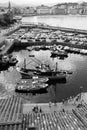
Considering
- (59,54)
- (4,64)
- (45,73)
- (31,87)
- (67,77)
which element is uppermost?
(31,87)

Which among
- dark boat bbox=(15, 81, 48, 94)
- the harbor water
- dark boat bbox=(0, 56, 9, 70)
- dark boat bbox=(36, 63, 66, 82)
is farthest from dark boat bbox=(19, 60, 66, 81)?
dark boat bbox=(0, 56, 9, 70)

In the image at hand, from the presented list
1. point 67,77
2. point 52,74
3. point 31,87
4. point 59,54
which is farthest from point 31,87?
point 59,54

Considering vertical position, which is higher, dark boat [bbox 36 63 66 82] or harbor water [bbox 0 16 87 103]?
dark boat [bbox 36 63 66 82]

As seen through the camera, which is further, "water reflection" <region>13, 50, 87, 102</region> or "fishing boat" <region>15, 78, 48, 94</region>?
"fishing boat" <region>15, 78, 48, 94</region>

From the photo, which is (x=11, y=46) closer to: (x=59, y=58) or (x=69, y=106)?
(x=59, y=58)

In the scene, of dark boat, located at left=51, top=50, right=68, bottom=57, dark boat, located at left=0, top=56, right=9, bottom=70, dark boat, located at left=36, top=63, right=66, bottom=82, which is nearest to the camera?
dark boat, located at left=36, top=63, right=66, bottom=82

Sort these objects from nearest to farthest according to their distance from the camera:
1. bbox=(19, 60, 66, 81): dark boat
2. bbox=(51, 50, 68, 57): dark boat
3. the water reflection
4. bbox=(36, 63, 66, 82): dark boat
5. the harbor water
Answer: the harbor water
the water reflection
bbox=(36, 63, 66, 82): dark boat
bbox=(19, 60, 66, 81): dark boat
bbox=(51, 50, 68, 57): dark boat

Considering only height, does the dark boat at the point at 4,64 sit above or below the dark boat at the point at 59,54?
above

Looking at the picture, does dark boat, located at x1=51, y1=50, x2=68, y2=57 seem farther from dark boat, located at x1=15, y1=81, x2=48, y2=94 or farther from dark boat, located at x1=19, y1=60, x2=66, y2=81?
dark boat, located at x1=15, y1=81, x2=48, y2=94

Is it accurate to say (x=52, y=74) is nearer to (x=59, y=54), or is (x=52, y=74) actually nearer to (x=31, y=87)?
(x=31, y=87)

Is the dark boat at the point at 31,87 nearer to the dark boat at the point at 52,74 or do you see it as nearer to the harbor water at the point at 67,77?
the harbor water at the point at 67,77

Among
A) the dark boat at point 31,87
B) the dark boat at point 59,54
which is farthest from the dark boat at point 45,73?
the dark boat at point 59,54
